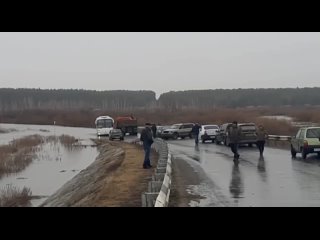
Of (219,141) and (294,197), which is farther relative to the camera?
(219,141)

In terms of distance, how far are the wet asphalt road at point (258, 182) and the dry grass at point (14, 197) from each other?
25.7 feet

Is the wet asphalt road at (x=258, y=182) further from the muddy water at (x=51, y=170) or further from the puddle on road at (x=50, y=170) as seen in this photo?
the muddy water at (x=51, y=170)

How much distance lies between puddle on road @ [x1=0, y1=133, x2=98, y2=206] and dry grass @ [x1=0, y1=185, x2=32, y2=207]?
13.8 inches

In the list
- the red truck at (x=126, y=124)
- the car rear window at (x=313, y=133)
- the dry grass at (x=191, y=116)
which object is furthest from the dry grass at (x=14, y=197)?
the red truck at (x=126, y=124)

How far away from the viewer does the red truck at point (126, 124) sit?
72562 mm

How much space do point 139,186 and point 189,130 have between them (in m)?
44.6

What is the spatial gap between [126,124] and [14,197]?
4889 cm

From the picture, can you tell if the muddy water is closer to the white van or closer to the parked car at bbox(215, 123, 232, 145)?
the white van
